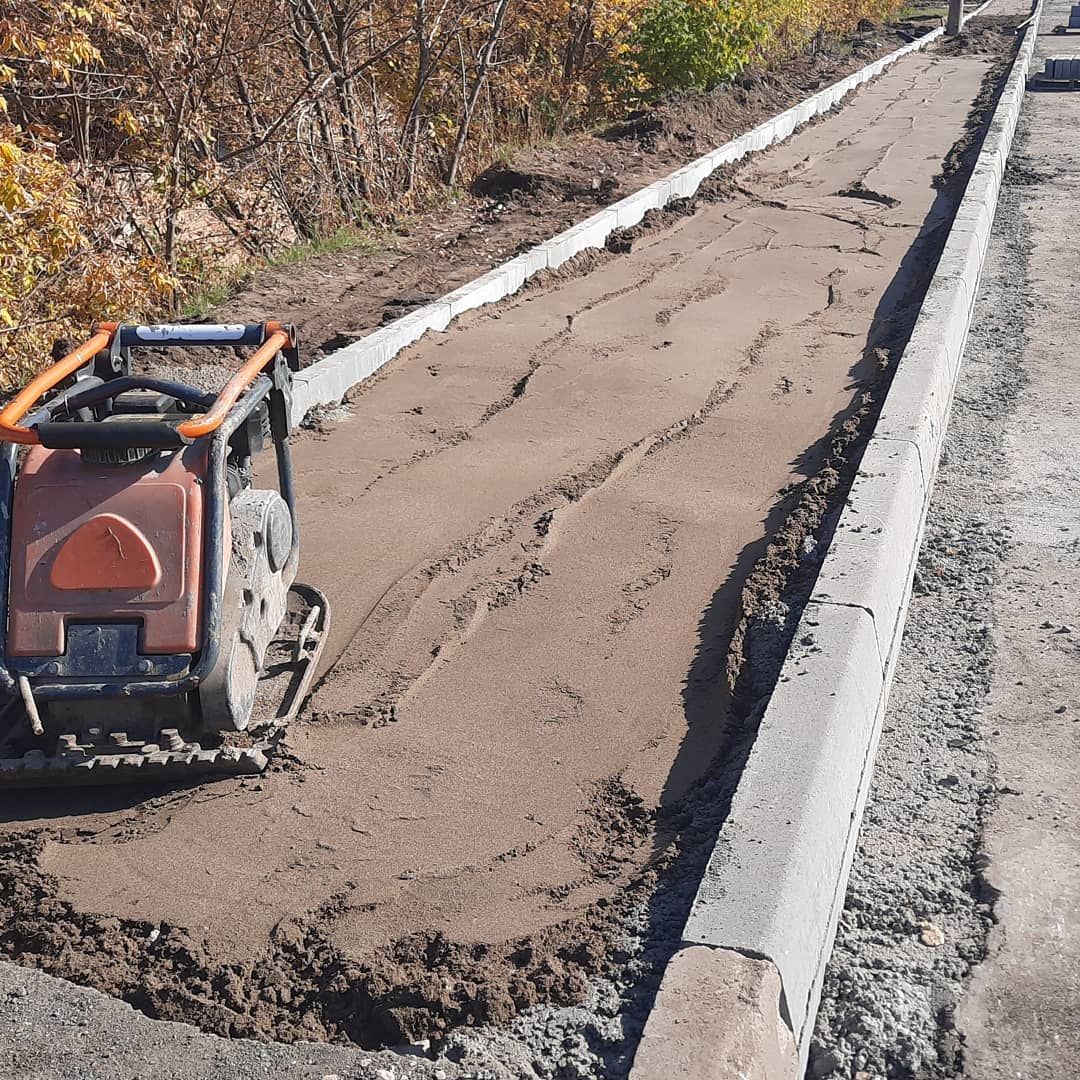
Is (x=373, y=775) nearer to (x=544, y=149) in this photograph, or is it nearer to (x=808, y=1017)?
(x=808, y=1017)

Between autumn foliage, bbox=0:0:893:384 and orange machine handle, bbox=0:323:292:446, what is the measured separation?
2.95 metres

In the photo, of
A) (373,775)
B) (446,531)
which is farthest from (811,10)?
(373,775)

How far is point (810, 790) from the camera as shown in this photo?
120 inches

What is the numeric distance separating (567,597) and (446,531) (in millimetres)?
798

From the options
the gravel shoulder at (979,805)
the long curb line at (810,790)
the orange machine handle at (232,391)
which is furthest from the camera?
the orange machine handle at (232,391)

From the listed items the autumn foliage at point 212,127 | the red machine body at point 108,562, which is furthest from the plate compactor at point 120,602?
the autumn foliage at point 212,127

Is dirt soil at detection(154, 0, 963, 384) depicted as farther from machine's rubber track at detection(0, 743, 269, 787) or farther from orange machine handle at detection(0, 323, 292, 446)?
machine's rubber track at detection(0, 743, 269, 787)

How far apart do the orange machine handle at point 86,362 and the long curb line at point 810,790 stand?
1767 mm

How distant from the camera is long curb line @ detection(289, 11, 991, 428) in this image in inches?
261

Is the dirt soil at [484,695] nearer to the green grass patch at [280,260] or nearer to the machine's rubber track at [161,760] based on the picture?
the machine's rubber track at [161,760]

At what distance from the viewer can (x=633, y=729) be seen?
12.2 feet

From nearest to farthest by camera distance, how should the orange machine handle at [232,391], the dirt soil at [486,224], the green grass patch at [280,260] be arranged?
the orange machine handle at [232,391] < the dirt soil at [486,224] < the green grass patch at [280,260]

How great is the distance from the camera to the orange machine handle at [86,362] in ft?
10.7

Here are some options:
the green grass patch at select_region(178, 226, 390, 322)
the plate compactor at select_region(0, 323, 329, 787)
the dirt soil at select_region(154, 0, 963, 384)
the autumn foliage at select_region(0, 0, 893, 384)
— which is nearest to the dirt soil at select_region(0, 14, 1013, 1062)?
the plate compactor at select_region(0, 323, 329, 787)
